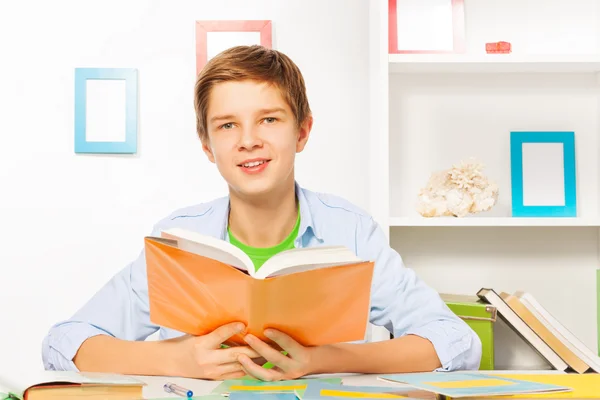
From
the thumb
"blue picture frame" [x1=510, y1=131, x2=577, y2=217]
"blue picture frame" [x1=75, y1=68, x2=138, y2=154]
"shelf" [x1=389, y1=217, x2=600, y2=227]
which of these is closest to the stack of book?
"shelf" [x1=389, y1=217, x2=600, y2=227]

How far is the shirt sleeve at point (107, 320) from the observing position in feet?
3.87

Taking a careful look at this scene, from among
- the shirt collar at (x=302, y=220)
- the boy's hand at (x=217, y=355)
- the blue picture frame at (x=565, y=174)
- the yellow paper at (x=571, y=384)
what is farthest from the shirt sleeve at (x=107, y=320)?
the blue picture frame at (x=565, y=174)

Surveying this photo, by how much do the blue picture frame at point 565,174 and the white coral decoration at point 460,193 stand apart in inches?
5.8

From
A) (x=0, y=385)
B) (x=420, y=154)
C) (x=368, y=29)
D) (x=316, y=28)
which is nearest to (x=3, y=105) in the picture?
(x=316, y=28)

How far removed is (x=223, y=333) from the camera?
0.95 m

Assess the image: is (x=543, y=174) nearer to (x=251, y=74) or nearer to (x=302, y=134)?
(x=302, y=134)

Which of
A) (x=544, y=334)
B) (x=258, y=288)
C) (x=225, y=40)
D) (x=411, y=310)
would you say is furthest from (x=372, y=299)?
(x=225, y=40)

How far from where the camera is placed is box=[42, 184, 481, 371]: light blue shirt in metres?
1.19

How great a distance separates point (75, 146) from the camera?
7.23 feet

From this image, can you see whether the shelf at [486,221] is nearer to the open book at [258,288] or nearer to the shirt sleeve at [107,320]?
the shirt sleeve at [107,320]

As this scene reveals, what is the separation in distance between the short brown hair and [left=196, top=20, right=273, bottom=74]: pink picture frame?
2.68ft

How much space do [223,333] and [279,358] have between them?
85 mm

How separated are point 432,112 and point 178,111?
31.8 inches

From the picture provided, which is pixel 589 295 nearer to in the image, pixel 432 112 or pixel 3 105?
pixel 432 112
